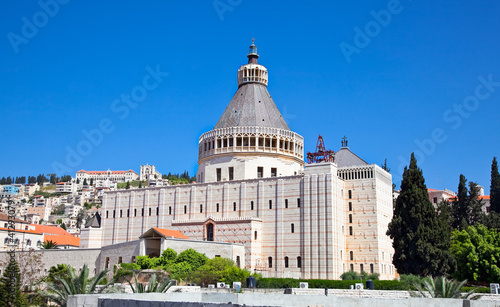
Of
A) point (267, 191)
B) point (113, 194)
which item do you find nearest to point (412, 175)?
point (267, 191)

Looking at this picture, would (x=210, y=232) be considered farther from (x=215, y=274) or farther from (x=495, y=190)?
(x=495, y=190)

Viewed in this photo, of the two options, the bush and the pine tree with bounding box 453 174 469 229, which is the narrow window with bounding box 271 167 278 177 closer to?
the bush

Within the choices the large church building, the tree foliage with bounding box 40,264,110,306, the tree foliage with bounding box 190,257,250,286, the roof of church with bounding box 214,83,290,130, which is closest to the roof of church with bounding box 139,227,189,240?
the large church building

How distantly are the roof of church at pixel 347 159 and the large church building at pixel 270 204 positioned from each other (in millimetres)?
123

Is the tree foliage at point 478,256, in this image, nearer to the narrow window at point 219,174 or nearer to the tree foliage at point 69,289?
the narrow window at point 219,174

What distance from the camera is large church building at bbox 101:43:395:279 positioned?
56188 mm

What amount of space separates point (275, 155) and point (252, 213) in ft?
25.6

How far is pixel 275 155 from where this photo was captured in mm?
63469

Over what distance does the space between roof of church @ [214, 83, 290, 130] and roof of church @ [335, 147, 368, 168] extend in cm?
730

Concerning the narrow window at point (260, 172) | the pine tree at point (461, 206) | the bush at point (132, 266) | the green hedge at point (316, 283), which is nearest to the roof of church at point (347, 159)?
the narrow window at point (260, 172)

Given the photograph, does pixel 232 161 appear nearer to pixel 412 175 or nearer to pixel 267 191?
pixel 267 191

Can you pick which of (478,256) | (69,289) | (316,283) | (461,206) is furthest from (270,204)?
(69,289)

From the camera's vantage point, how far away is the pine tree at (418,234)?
47.5m

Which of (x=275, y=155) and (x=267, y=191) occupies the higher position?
(x=275, y=155)
